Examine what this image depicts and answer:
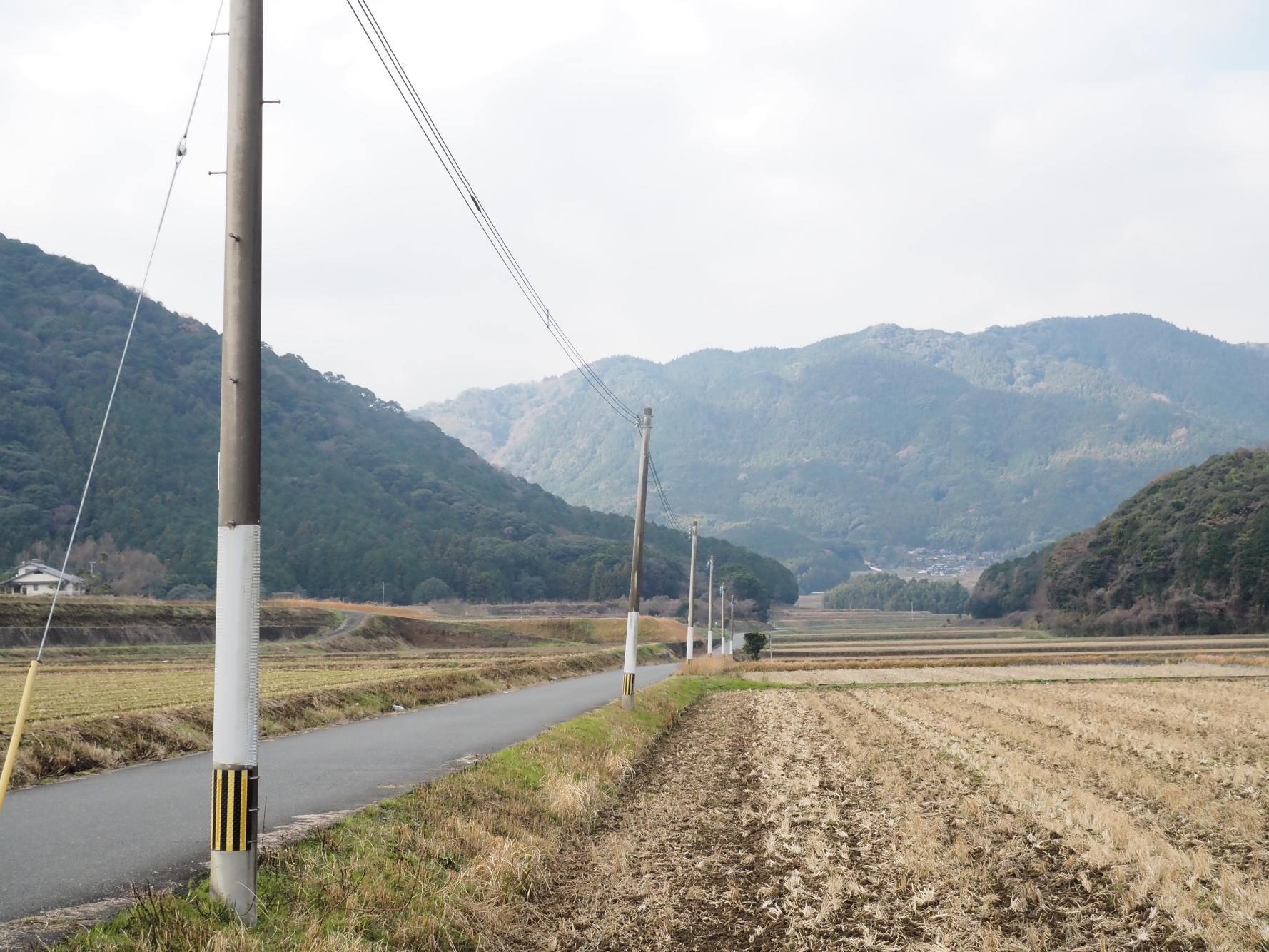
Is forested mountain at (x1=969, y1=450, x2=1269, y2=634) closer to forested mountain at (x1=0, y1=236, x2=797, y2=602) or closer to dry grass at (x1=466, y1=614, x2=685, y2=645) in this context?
dry grass at (x1=466, y1=614, x2=685, y2=645)

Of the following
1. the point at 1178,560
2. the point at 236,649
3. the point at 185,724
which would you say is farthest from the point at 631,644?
the point at 1178,560

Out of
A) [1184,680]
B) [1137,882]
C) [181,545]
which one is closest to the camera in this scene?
[1137,882]

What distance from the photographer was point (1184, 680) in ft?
141

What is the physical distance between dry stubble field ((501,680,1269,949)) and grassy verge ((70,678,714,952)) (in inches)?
15.5

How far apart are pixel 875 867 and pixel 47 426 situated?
382 feet

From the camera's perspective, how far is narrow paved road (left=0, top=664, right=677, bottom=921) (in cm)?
886

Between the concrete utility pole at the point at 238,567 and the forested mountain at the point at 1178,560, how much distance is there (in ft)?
329

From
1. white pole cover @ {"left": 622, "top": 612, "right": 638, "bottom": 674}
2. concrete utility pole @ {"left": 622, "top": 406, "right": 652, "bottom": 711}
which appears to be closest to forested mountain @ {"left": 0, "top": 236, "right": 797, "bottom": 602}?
concrete utility pole @ {"left": 622, "top": 406, "right": 652, "bottom": 711}

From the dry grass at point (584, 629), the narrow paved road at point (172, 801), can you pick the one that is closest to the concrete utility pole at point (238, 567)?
the narrow paved road at point (172, 801)

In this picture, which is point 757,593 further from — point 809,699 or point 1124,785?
point 1124,785

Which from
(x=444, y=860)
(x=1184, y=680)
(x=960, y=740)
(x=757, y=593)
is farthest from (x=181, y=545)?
(x=444, y=860)

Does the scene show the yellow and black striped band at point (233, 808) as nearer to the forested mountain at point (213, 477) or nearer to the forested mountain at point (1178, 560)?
the forested mountain at point (1178, 560)

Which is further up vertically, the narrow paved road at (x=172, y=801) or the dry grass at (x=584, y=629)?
the narrow paved road at (x=172, y=801)

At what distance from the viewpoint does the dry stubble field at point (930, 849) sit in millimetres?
8477
